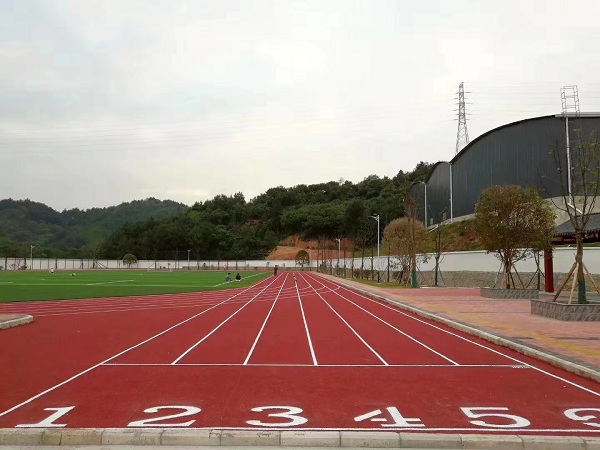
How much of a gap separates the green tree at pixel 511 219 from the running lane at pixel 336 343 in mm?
12142

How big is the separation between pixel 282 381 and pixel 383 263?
53311mm

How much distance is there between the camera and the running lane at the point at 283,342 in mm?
10844

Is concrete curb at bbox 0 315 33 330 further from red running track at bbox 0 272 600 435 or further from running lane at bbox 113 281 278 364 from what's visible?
running lane at bbox 113 281 278 364

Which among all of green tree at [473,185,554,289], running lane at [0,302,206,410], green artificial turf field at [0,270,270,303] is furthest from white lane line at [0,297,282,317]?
green tree at [473,185,554,289]

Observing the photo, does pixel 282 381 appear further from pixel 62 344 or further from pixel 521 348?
pixel 62 344

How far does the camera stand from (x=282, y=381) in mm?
8766

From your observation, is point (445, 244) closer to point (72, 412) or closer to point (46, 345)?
point (46, 345)

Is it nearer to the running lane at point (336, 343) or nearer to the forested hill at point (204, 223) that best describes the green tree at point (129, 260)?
the forested hill at point (204, 223)

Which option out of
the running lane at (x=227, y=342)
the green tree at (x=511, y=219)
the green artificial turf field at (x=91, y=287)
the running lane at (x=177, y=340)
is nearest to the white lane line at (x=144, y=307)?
the running lane at (x=177, y=340)

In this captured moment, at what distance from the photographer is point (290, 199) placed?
6029 inches

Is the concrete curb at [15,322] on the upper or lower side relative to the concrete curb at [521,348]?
upper

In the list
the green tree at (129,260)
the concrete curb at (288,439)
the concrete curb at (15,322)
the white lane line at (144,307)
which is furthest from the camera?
the green tree at (129,260)

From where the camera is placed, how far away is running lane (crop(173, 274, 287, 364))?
35.4 ft

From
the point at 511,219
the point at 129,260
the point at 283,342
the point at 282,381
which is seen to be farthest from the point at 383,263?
the point at 129,260
